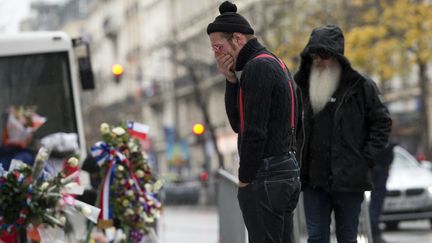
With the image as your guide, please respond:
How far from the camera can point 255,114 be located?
5.38 m

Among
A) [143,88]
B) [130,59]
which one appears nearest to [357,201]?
[143,88]

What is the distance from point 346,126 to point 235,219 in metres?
1.94

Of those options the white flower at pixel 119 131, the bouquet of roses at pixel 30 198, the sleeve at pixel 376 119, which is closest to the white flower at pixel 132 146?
the white flower at pixel 119 131

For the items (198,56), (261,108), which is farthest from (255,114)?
(198,56)

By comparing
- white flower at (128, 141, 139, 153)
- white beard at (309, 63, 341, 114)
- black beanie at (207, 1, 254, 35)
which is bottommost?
white flower at (128, 141, 139, 153)

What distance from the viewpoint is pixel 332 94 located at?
7375 millimetres

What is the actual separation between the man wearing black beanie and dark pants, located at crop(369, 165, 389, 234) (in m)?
6.47

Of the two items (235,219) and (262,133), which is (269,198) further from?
(235,219)

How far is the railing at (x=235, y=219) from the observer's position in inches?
337

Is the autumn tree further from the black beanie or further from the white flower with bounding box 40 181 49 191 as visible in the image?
the black beanie

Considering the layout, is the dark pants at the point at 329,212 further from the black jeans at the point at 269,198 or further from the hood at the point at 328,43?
the black jeans at the point at 269,198

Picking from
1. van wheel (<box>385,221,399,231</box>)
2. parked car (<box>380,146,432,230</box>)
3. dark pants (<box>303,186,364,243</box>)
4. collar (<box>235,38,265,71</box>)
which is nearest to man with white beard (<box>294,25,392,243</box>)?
dark pants (<box>303,186,364,243</box>)

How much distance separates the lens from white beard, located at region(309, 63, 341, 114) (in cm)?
737

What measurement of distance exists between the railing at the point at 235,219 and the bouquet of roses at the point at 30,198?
171 cm
